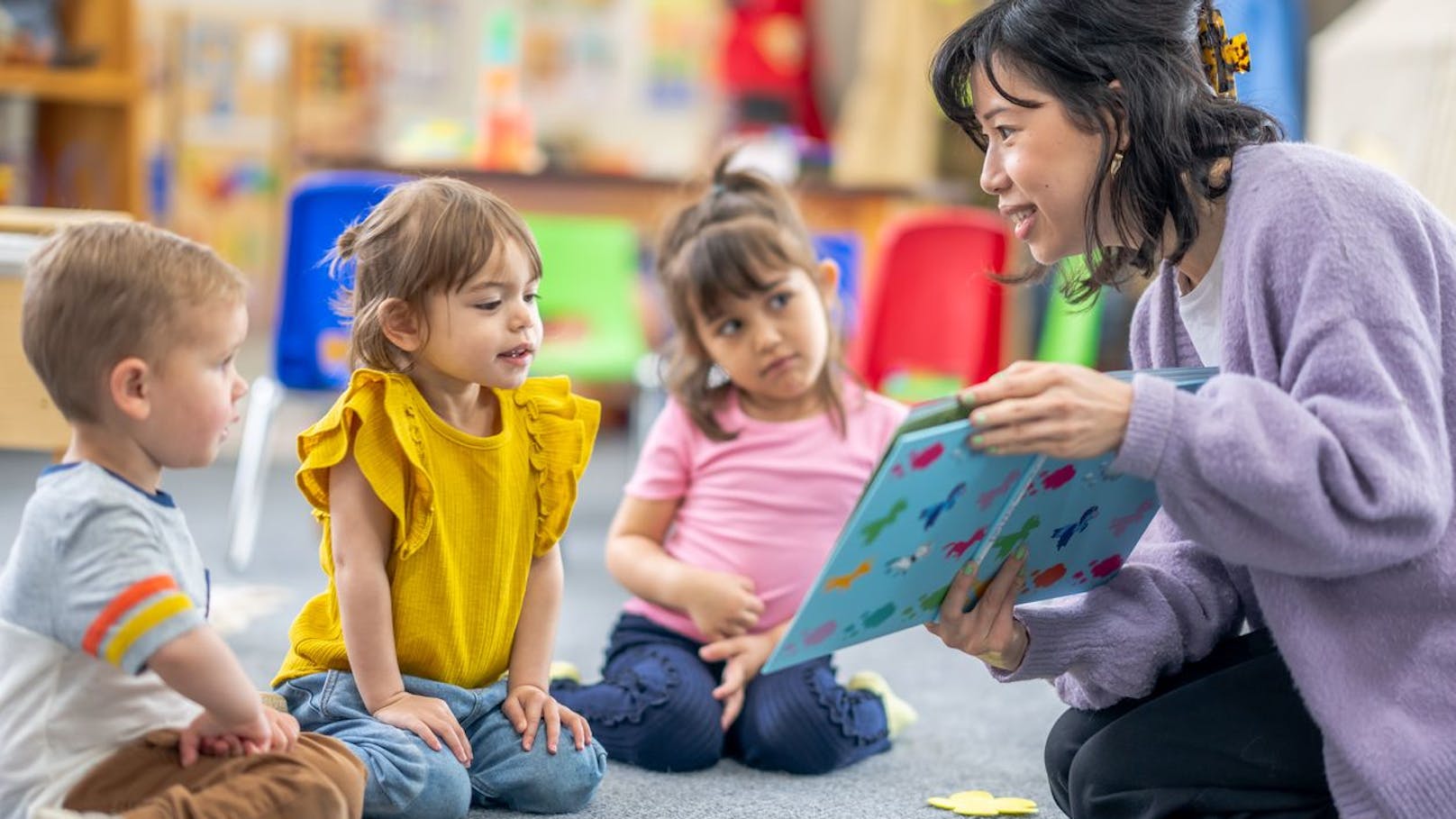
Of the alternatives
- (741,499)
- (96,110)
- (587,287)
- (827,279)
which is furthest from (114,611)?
(587,287)

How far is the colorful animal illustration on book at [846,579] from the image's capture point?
1017 mm

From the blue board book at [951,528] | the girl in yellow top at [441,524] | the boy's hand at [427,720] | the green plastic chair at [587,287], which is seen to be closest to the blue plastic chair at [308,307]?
the green plastic chair at [587,287]

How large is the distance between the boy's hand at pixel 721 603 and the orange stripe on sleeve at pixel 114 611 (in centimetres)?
68

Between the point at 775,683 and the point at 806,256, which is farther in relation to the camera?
the point at 806,256

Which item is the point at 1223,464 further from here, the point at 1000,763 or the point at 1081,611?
the point at 1000,763

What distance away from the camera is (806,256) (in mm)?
1647

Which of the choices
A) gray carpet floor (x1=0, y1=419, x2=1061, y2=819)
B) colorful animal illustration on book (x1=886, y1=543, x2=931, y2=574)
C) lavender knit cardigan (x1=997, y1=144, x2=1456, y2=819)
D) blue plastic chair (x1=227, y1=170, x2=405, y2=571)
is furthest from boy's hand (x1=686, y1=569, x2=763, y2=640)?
blue plastic chair (x1=227, y1=170, x2=405, y2=571)

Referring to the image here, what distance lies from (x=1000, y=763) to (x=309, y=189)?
52.7 inches

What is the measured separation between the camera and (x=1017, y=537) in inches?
44.3

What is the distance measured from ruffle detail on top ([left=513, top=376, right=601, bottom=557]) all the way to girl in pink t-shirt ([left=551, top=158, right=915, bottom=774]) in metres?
0.25

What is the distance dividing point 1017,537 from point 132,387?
23.8 inches

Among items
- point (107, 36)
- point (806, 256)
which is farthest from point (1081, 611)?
point (107, 36)

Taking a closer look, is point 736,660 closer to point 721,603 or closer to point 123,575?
point 721,603

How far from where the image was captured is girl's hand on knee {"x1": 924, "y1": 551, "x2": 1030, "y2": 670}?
116 centimetres
